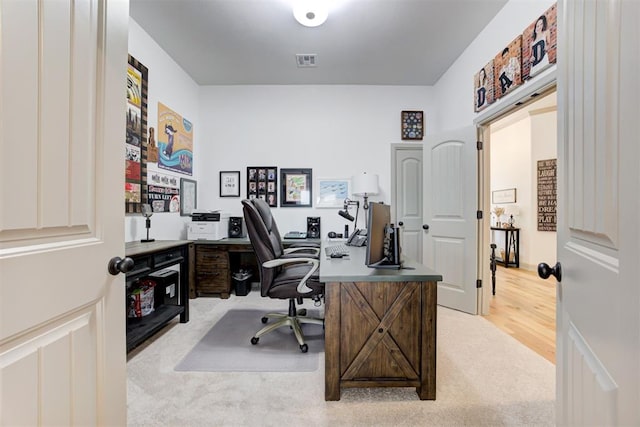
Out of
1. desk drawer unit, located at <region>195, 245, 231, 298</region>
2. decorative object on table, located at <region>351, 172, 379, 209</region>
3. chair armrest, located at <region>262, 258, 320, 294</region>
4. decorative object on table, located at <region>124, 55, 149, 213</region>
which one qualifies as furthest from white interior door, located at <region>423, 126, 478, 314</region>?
decorative object on table, located at <region>124, 55, 149, 213</region>

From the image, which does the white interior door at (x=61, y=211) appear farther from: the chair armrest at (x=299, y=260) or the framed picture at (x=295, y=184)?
the framed picture at (x=295, y=184)

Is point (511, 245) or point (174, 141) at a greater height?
point (174, 141)

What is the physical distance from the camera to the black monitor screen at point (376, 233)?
162 cm

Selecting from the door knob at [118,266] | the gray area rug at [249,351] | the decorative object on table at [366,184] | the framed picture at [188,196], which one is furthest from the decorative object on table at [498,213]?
the door knob at [118,266]

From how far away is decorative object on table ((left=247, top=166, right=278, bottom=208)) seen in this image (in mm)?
4020

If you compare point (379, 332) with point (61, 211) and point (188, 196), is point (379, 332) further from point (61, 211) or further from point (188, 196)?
point (188, 196)

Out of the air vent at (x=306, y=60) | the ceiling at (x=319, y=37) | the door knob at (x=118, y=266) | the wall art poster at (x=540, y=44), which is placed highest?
the ceiling at (x=319, y=37)

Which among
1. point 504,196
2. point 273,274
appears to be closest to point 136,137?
point 273,274

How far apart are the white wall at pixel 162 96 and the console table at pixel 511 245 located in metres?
5.50

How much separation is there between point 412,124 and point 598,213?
3.68 meters

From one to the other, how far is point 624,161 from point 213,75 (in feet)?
13.7

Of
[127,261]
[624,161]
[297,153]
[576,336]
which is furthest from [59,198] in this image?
[297,153]

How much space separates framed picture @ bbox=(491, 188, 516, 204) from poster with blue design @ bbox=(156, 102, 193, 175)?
5.80 meters

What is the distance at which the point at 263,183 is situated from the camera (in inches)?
158
